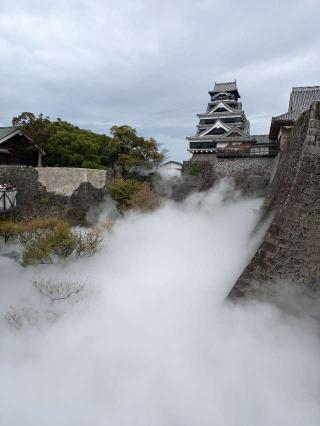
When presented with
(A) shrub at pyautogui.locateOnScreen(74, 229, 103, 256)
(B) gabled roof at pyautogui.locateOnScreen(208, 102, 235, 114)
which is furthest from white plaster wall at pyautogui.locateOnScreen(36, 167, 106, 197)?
(B) gabled roof at pyautogui.locateOnScreen(208, 102, 235, 114)

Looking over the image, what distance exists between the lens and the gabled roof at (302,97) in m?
16.2

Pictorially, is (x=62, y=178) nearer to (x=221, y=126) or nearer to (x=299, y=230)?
(x=221, y=126)

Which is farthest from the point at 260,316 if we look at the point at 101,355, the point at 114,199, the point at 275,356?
the point at 114,199

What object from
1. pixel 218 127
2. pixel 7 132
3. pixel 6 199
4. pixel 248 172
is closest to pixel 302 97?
pixel 248 172

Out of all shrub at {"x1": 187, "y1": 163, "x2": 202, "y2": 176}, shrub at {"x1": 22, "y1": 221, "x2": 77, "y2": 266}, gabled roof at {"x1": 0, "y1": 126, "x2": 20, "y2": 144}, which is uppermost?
gabled roof at {"x1": 0, "y1": 126, "x2": 20, "y2": 144}

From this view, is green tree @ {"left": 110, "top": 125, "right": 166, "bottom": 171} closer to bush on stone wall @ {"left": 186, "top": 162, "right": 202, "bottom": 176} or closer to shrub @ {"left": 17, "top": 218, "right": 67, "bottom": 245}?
bush on stone wall @ {"left": 186, "top": 162, "right": 202, "bottom": 176}

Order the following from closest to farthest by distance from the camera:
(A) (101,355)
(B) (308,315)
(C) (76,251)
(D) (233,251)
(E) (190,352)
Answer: (B) (308,315) → (E) (190,352) → (A) (101,355) → (D) (233,251) → (C) (76,251)

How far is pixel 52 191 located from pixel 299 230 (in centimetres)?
1628

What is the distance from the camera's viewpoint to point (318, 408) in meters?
7.36

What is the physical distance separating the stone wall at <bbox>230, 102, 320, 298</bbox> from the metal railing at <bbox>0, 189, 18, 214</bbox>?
13665 mm

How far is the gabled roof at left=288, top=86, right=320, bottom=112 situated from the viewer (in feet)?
53.3

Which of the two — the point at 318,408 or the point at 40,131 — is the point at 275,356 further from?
the point at 40,131

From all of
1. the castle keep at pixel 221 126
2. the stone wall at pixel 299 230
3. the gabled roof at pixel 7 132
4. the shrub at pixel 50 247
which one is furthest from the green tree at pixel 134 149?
the stone wall at pixel 299 230

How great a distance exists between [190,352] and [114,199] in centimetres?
1290
